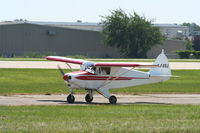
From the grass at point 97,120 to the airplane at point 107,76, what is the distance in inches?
174

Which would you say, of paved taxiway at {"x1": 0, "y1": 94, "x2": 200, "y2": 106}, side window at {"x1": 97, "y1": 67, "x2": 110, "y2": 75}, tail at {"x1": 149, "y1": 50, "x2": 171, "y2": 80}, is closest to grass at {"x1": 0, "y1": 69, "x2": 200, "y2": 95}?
paved taxiway at {"x1": 0, "y1": 94, "x2": 200, "y2": 106}

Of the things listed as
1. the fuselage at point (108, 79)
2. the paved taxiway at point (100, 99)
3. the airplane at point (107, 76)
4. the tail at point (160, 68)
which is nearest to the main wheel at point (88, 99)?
the airplane at point (107, 76)

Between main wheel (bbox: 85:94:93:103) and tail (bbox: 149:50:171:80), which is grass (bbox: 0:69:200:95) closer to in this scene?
tail (bbox: 149:50:171:80)

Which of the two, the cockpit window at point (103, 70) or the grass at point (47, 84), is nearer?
the cockpit window at point (103, 70)

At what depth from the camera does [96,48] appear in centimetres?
9044

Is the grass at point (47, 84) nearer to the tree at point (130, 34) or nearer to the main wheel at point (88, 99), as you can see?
the main wheel at point (88, 99)

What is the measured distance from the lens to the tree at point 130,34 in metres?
93.5

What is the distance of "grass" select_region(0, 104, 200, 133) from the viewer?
1455cm

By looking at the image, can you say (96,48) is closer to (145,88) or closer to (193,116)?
(145,88)

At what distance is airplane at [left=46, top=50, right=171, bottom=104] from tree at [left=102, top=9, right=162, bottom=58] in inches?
2545

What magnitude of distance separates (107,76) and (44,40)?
61.3m

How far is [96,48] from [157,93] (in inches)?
2307

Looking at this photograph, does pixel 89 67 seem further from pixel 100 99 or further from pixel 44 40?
pixel 44 40

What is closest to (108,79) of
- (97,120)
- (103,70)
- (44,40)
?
(103,70)
